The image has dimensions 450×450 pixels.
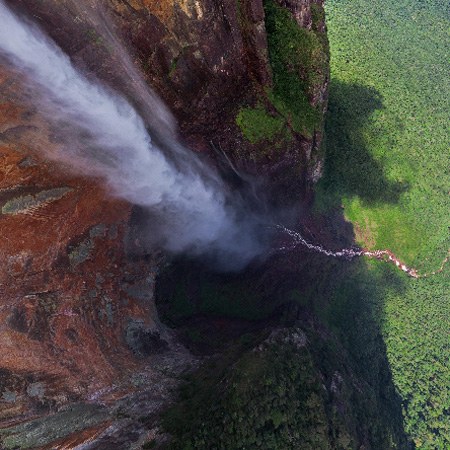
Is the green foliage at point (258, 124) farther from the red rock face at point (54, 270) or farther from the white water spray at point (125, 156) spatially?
the red rock face at point (54, 270)

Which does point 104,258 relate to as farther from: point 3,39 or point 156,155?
point 3,39

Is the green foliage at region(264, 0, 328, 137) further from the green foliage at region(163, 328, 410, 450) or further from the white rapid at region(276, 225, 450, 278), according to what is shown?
the green foliage at region(163, 328, 410, 450)

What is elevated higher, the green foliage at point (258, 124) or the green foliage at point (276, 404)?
the green foliage at point (258, 124)

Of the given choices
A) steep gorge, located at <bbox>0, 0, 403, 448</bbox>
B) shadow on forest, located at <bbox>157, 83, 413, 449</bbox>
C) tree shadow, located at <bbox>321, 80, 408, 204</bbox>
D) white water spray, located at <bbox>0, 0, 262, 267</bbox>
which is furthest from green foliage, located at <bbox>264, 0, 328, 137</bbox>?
tree shadow, located at <bbox>321, 80, 408, 204</bbox>

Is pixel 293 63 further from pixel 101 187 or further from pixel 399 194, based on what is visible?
pixel 399 194

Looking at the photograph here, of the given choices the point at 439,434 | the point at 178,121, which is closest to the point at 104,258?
the point at 178,121

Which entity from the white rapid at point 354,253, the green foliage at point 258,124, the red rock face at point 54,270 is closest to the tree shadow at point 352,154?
the white rapid at point 354,253
